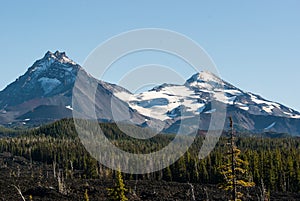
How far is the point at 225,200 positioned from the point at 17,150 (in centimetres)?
11406

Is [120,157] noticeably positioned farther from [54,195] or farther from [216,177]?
[54,195]

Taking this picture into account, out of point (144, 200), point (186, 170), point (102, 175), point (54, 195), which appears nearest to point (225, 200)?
point (144, 200)

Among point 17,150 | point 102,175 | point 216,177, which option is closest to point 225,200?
point 216,177

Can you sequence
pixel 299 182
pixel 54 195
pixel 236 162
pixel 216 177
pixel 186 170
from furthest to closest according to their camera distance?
pixel 186 170
pixel 216 177
pixel 299 182
pixel 54 195
pixel 236 162

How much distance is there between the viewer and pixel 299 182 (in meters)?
88.1

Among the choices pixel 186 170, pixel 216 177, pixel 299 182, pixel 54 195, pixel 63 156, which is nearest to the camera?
pixel 54 195

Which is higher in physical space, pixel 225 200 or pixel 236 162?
pixel 236 162

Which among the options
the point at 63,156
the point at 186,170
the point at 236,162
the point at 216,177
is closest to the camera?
the point at 236,162

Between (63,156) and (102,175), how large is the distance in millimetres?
30987

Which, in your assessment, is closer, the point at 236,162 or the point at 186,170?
the point at 236,162

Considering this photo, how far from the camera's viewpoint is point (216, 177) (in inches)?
3964

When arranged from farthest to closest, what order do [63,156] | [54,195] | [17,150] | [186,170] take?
[17,150]
[63,156]
[186,170]
[54,195]

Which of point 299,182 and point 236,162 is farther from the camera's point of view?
point 299,182

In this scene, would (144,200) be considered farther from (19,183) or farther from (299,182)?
(299,182)
